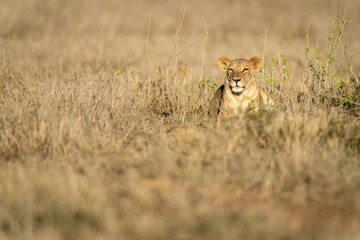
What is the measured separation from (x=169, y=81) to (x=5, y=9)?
37.7 feet

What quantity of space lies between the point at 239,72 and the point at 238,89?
25 cm

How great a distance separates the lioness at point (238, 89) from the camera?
555 cm

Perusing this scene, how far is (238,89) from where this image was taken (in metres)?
5.54

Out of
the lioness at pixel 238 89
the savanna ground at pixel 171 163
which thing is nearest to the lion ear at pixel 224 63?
the lioness at pixel 238 89

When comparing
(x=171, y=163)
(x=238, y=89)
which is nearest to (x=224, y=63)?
(x=238, y=89)

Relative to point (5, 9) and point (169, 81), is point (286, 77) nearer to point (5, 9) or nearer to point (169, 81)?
point (169, 81)

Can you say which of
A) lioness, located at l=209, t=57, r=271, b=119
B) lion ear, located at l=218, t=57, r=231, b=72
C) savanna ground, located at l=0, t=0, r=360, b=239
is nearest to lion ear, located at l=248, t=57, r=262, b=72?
lioness, located at l=209, t=57, r=271, b=119

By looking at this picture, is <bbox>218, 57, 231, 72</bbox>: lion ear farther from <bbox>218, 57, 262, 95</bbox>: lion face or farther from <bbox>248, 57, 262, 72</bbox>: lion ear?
<bbox>248, 57, 262, 72</bbox>: lion ear

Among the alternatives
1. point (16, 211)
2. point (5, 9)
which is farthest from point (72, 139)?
point (5, 9)

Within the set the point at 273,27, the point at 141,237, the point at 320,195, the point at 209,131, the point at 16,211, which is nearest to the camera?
the point at 141,237

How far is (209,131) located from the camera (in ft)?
15.1

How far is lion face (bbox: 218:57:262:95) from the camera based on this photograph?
5500 millimetres

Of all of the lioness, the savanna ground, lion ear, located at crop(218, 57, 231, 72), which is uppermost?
lion ear, located at crop(218, 57, 231, 72)

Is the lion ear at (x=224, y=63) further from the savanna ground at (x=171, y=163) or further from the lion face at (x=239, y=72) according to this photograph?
the savanna ground at (x=171, y=163)
